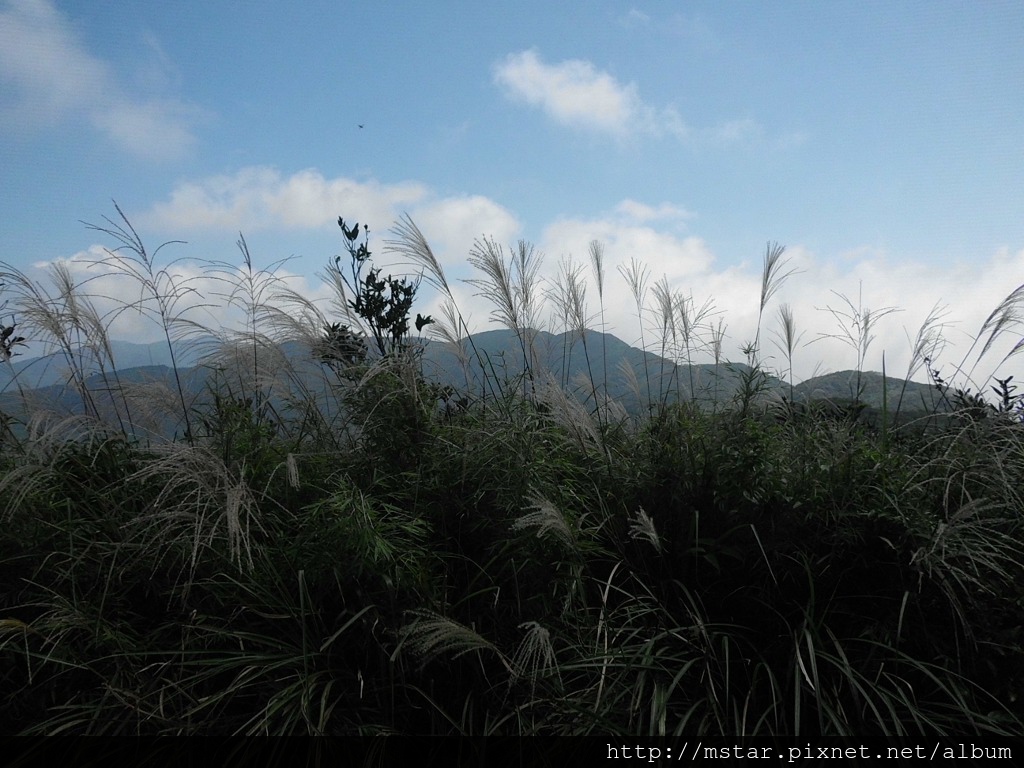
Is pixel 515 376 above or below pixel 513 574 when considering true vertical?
above

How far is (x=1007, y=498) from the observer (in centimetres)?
271

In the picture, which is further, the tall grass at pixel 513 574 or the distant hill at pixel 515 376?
the distant hill at pixel 515 376

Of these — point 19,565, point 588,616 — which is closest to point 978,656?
point 588,616

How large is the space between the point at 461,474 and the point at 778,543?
1270 mm

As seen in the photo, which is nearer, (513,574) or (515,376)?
(513,574)

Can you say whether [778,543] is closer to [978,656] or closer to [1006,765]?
[978,656]

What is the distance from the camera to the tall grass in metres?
2.36

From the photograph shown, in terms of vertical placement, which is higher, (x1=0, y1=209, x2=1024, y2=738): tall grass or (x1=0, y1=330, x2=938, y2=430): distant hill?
(x1=0, y1=330, x2=938, y2=430): distant hill

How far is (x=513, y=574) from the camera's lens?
266 cm

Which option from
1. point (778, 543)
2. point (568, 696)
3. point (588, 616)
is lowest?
point (568, 696)

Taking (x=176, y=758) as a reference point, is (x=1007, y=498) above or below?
above

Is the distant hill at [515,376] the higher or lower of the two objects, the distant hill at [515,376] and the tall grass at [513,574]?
the higher

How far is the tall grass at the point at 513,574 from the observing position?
236 cm

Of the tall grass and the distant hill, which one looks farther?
the distant hill
